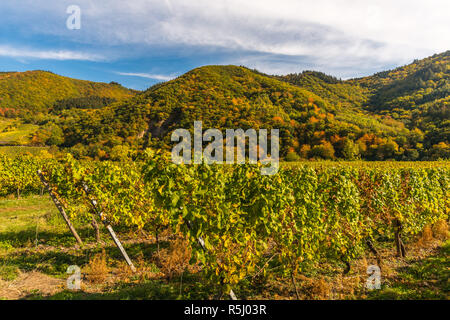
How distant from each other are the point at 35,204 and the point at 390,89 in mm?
113206

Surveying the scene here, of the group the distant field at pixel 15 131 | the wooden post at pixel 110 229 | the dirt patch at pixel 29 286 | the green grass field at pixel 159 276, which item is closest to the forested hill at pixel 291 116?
the distant field at pixel 15 131

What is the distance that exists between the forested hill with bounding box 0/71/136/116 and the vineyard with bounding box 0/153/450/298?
141 metres

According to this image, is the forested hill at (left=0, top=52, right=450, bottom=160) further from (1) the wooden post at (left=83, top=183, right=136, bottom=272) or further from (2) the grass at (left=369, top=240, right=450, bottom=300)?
(1) the wooden post at (left=83, top=183, right=136, bottom=272)

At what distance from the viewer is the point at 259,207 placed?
423 centimetres

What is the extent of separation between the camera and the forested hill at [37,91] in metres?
118

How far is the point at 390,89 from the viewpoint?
8856cm

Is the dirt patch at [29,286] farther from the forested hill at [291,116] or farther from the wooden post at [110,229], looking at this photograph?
the forested hill at [291,116]

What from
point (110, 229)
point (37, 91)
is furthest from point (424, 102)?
point (37, 91)

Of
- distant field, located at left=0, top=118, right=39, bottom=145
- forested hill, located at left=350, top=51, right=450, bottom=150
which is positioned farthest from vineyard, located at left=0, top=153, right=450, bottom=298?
distant field, located at left=0, top=118, right=39, bottom=145

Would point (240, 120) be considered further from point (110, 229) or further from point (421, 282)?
point (421, 282)

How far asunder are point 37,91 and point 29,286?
565 feet

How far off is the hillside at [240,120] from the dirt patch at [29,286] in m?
48.9
